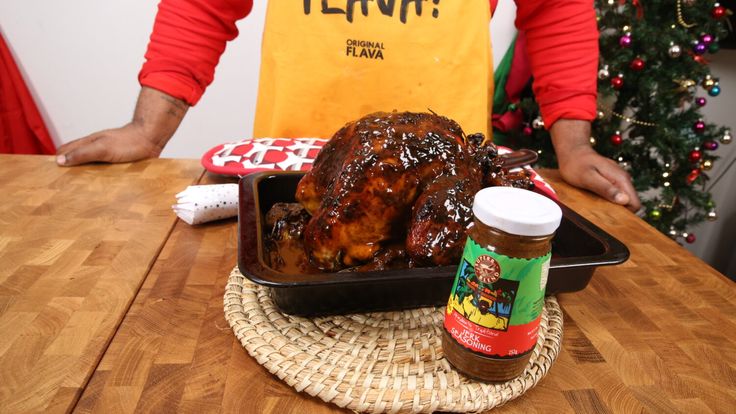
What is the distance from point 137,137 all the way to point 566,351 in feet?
4.41

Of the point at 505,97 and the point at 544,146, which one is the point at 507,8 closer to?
the point at 505,97

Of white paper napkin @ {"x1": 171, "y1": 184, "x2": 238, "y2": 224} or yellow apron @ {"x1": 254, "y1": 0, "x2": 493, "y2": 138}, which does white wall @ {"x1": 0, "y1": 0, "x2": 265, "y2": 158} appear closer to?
yellow apron @ {"x1": 254, "y1": 0, "x2": 493, "y2": 138}

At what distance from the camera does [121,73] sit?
2650 millimetres

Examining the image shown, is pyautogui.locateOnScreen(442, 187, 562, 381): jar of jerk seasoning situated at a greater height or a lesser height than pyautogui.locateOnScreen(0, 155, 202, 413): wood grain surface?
greater

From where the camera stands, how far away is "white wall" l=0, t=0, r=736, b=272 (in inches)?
98.5

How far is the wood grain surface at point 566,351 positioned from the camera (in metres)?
0.62

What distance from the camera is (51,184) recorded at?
4.08 feet

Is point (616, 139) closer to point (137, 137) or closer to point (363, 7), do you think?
point (363, 7)

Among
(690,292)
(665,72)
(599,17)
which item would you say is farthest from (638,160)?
(690,292)

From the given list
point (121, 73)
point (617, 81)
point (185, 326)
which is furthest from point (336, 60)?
point (121, 73)

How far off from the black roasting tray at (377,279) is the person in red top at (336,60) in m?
0.72

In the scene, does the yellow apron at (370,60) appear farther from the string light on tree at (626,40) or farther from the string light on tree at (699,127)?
the string light on tree at (699,127)

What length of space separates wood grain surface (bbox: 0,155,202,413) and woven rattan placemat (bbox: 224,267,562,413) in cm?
21

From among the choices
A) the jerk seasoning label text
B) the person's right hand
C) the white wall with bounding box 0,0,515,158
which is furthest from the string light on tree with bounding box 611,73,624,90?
the person's right hand
